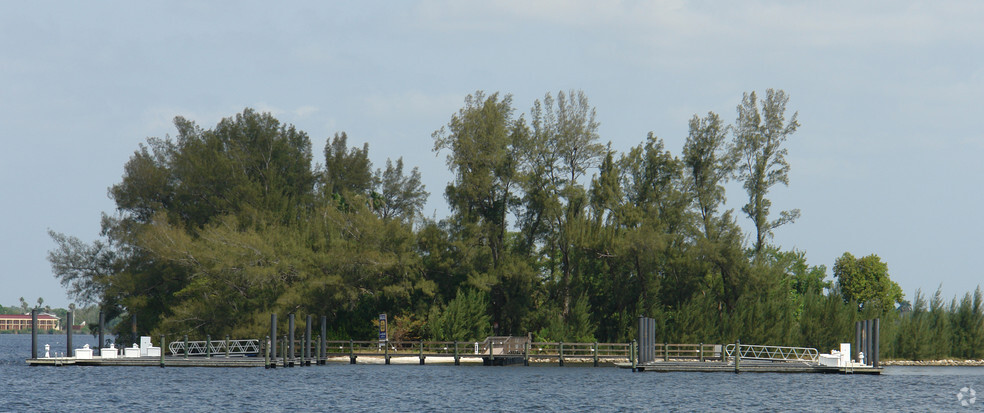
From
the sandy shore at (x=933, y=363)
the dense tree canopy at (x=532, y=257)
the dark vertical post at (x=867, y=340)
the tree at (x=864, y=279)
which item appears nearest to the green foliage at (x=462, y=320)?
the dense tree canopy at (x=532, y=257)

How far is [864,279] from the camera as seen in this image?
90438mm

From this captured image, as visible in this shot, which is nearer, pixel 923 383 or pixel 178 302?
Result: pixel 923 383

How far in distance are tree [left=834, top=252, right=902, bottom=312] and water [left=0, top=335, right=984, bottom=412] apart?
30516 millimetres

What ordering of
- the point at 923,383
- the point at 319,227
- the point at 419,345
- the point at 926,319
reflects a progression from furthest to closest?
the point at 926,319
the point at 319,227
the point at 419,345
the point at 923,383

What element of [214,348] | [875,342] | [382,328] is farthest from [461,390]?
[214,348]

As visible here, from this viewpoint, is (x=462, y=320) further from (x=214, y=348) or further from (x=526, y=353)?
(x=214, y=348)

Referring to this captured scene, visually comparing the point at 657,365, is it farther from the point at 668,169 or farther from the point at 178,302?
the point at 178,302

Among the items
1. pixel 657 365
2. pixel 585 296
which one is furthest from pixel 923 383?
pixel 585 296

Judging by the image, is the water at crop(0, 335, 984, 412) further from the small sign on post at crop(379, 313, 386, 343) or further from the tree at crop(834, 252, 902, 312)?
the tree at crop(834, 252, 902, 312)

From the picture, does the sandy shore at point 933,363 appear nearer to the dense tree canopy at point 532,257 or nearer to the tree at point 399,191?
the dense tree canopy at point 532,257

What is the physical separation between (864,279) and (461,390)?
5670cm

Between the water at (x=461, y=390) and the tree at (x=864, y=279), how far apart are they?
30516 millimetres

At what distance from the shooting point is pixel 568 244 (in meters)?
65.1

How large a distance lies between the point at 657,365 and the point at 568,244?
47.0 feet
